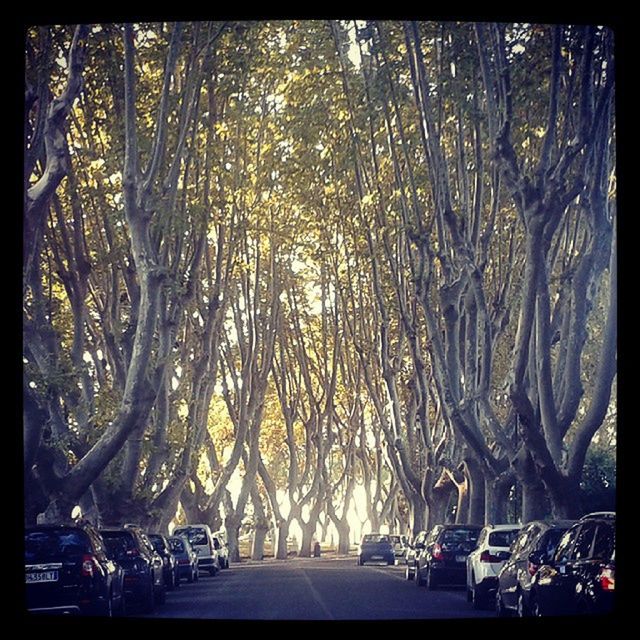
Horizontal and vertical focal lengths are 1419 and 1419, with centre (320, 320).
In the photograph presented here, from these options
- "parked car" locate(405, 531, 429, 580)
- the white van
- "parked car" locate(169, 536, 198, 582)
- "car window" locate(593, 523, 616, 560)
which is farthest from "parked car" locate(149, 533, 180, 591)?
"car window" locate(593, 523, 616, 560)

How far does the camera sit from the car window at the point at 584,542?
1495 cm

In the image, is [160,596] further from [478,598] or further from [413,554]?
[413,554]

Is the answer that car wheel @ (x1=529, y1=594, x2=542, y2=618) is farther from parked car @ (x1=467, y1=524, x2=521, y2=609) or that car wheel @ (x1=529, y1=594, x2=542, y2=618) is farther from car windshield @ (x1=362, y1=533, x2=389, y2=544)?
car windshield @ (x1=362, y1=533, x2=389, y2=544)

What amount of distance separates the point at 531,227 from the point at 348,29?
1077cm

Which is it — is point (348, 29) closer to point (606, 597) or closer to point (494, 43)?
point (494, 43)

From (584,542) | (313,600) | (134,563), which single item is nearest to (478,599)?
(313,600)

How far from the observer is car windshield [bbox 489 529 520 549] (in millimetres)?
22688

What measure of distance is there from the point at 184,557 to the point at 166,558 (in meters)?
4.97

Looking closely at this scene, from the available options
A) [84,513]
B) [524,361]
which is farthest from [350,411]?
[524,361]

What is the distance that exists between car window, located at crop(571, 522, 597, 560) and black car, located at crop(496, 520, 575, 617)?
738 millimetres

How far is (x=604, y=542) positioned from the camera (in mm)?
14695

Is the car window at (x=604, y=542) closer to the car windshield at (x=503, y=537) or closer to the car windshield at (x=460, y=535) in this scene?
the car windshield at (x=503, y=537)

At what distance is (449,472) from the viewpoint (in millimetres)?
37531

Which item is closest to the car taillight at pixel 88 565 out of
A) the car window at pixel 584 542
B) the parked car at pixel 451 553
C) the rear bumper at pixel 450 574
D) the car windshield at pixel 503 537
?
the car window at pixel 584 542
